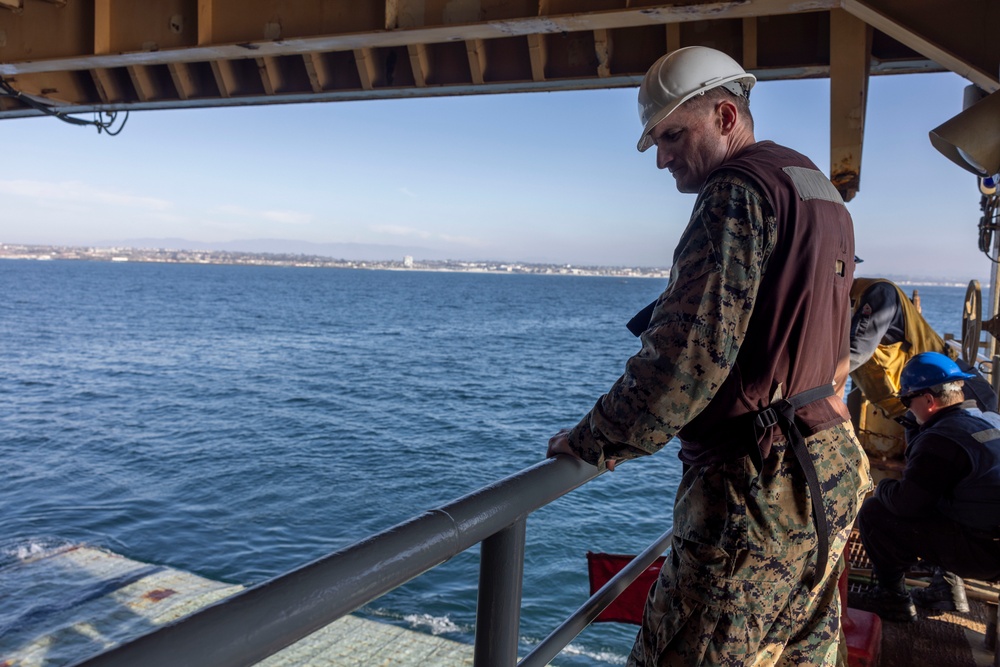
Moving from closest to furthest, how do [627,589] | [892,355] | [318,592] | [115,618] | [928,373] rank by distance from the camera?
1. [318,592]
2. [627,589]
3. [928,373]
4. [892,355]
5. [115,618]

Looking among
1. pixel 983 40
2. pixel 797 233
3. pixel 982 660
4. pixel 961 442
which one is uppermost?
pixel 983 40

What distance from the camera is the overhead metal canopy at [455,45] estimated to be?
15.8 feet

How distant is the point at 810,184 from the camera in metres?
1.80

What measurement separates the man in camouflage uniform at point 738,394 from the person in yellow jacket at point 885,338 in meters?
3.50

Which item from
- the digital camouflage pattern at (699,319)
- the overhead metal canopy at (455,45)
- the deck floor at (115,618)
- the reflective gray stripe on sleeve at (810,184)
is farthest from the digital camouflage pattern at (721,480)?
the deck floor at (115,618)

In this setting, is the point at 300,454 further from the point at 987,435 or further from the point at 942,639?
the point at 987,435

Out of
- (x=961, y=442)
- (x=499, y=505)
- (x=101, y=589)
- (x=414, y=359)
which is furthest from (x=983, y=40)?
(x=414, y=359)

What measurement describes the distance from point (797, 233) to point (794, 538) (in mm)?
701

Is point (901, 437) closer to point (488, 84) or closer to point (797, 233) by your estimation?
point (488, 84)

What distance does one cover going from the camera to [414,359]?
43.8 m

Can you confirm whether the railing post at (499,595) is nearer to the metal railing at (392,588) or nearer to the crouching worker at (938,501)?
the metal railing at (392,588)

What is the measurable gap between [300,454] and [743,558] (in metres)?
22.2

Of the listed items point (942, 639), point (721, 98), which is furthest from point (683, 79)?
point (942, 639)

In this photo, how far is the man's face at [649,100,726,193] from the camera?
1.92 metres
